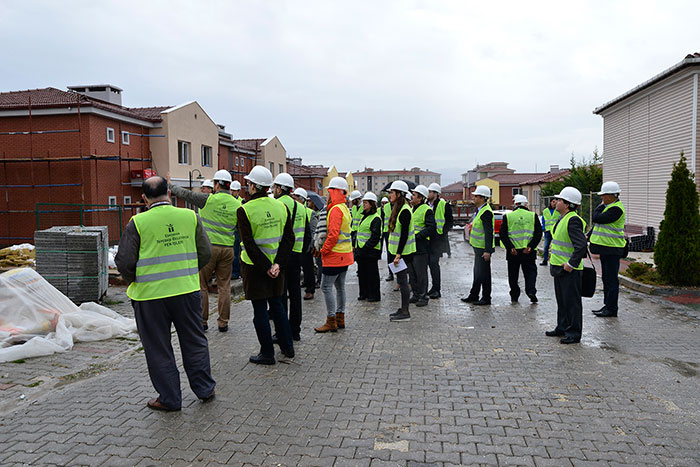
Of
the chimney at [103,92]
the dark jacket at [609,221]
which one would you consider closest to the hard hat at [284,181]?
the dark jacket at [609,221]

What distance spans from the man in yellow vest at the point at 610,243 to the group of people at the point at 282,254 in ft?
0.05

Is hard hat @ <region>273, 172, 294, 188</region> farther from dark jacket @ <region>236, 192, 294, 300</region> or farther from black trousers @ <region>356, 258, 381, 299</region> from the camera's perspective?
black trousers @ <region>356, 258, 381, 299</region>

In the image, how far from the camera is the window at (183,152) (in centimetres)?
2655

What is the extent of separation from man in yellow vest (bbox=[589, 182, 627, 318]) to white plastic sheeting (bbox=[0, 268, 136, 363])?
7.00 m

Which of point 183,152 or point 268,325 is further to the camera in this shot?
point 183,152

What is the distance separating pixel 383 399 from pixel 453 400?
615mm

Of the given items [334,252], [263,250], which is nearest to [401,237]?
[334,252]

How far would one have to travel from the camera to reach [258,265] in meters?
5.43

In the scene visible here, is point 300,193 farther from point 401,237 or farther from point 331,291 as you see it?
point 331,291

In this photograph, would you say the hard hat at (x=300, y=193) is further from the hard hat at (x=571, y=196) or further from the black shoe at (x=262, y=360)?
the hard hat at (x=571, y=196)

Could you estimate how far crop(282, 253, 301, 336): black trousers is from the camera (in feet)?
20.9

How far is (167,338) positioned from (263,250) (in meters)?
1.42

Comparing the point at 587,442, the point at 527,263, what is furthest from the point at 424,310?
the point at 587,442

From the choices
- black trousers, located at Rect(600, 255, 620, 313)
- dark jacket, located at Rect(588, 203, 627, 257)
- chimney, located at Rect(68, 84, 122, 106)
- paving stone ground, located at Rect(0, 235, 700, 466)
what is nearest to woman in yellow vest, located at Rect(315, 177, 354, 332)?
paving stone ground, located at Rect(0, 235, 700, 466)
